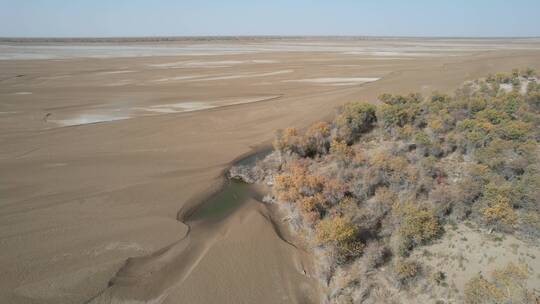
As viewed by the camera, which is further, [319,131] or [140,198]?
[319,131]

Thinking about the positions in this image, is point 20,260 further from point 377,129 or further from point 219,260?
point 377,129

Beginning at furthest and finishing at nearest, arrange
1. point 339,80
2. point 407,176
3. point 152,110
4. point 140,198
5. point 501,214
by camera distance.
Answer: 1. point 339,80
2. point 152,110
3. point 140,198
4. point 407,176
5. point 501,214

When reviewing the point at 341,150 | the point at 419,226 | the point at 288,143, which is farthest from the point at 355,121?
the point at 419,226

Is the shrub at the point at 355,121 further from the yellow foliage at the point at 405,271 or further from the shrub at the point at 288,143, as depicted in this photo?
the yellow foliage at the point at 405,271

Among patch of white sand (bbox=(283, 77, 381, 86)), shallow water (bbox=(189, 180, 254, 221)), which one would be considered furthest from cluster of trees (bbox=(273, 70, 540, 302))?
patch of white sand (bbox=(283, 77, 381, 86))

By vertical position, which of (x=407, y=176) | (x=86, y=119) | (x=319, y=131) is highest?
(x=319, y=131)

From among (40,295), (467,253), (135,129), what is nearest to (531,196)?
(467,253)

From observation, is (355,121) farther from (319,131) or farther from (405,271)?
(405,271)
